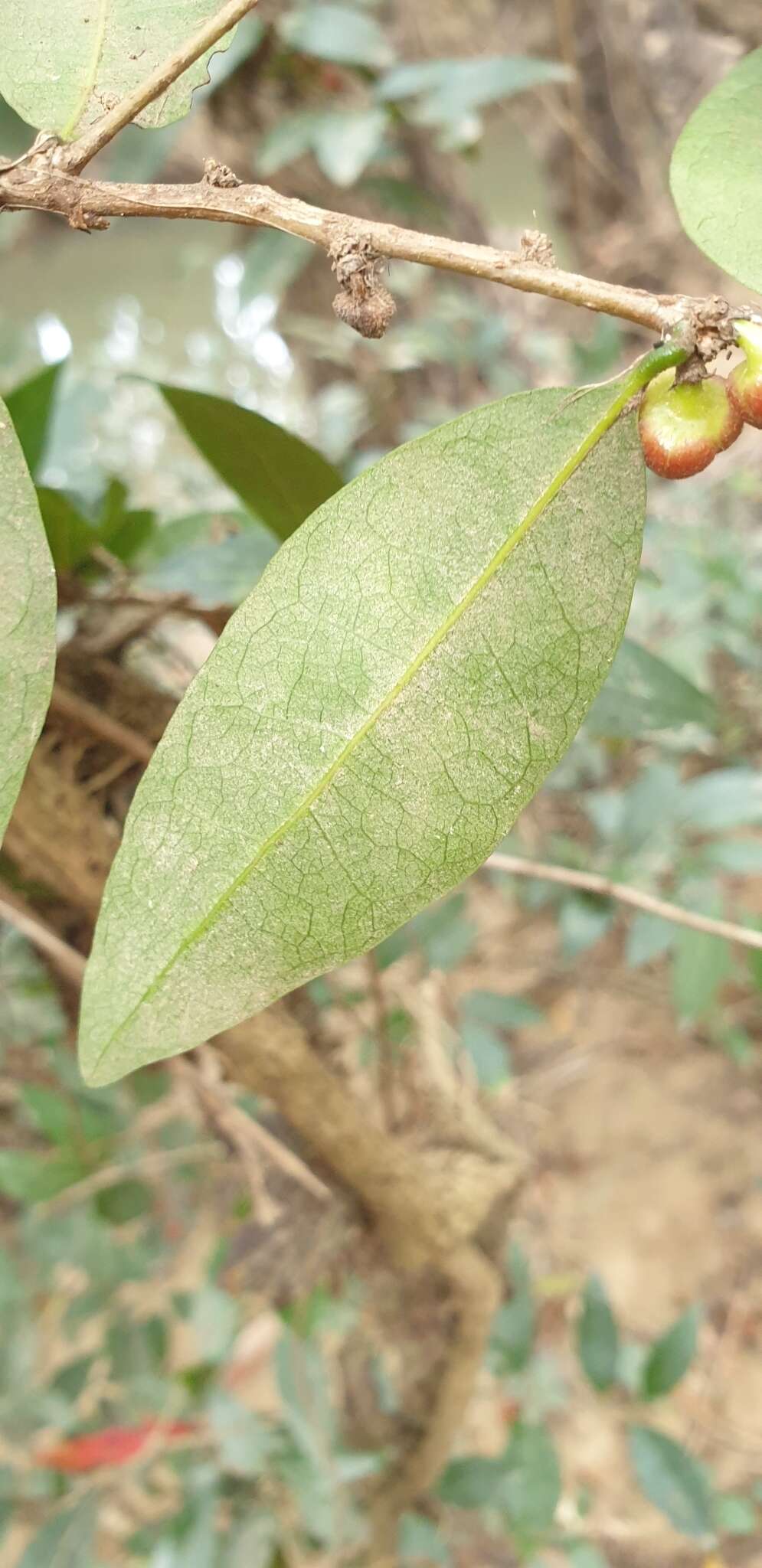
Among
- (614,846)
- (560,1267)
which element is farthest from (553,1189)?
(614,846)

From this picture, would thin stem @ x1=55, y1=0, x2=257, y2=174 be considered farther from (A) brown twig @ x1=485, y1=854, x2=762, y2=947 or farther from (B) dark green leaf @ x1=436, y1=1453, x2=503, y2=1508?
(B) dark green leaf @ x1=436, y1=1453, x2=503, y2=1508

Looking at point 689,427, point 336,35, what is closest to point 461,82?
point 336,35

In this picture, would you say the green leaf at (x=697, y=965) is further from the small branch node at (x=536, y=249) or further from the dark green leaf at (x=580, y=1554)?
the small branch node at (x=536, y=249)

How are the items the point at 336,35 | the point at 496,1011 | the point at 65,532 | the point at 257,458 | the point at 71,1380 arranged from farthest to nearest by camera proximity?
1. the point at 336,35
2. the point at 496,1011
3. the point at 71,1380
4. the point at 65,532
5. the point at 257,458

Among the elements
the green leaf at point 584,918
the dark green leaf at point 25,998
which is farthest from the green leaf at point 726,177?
the green leaf at point 584,918

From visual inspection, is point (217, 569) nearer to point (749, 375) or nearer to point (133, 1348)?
point (749, 375)

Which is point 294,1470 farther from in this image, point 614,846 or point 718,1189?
point 718,1189
